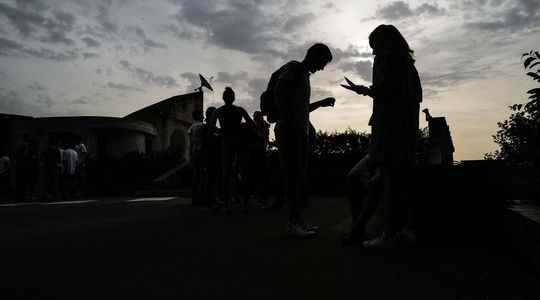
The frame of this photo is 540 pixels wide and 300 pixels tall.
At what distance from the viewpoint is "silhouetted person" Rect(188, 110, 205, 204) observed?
27.4 feet

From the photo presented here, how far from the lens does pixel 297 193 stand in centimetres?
441

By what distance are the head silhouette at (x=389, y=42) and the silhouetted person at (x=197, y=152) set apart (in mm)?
5042

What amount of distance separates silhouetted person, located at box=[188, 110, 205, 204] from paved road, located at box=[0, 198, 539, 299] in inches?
147

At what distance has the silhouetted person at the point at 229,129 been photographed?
676 centimetres

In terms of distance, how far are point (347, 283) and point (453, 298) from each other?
1.91ft

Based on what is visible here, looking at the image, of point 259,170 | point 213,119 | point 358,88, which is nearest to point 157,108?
point 259,170

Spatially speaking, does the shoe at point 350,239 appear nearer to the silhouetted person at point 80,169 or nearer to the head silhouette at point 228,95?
the head silhouette at point 228,95

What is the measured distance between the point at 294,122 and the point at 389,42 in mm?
A: 1251

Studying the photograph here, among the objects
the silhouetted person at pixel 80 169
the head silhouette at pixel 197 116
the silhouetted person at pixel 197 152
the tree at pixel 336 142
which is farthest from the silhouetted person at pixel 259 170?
the tree at pixel 336 142

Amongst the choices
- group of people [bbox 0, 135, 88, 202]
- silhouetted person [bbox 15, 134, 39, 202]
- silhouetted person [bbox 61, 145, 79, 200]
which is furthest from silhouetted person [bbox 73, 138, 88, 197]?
silhouetted person [bbox 15, 134, 39, 202]

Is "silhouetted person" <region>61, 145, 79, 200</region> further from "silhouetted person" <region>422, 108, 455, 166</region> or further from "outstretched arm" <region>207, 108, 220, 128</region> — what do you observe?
"silhouetted person" <region>422, 108, 455, 166</region>

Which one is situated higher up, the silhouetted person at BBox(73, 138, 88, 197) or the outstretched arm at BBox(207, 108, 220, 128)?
the outstretched arm at BBox(207, 108, 220, 128)

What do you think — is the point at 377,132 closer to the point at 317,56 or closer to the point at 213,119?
the point at 317,56

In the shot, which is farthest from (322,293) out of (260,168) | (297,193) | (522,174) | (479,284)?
(260,168)
